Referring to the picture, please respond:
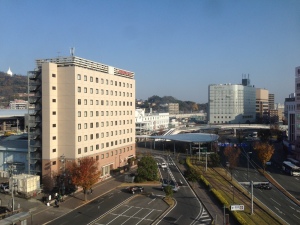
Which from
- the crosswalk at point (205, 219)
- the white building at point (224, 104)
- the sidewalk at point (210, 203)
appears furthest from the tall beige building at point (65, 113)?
the white building at point (224, 104)

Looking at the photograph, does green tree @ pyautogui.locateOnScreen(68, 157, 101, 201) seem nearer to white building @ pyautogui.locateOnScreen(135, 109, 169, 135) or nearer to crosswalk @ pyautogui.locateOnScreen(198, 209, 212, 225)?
crosswalk @ pyautogui.locateOnScreen(198, 209, 212, 225)

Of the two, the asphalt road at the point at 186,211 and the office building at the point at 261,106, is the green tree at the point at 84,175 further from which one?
the office building at the point at 261,106

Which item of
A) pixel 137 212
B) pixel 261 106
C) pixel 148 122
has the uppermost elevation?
pixel 261 106

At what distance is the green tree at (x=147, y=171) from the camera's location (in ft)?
127

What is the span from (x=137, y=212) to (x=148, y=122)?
74.0 m

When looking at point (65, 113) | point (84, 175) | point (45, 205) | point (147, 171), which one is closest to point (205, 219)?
point (84, 175)

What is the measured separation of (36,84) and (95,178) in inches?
540

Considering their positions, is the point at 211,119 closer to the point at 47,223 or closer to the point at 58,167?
the point at 58,167

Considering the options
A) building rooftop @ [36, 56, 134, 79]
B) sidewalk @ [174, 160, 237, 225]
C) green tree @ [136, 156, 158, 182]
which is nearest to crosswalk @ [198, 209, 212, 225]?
sidewalk @ [174, 160, 237, 225]

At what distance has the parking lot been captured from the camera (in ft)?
82.1

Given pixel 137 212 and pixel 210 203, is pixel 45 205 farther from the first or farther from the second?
pixel 210 203

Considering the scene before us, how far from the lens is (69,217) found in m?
25.8

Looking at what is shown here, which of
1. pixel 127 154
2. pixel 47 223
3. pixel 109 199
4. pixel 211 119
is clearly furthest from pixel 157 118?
pixel 47 223

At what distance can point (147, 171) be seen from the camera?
38.7 metres
